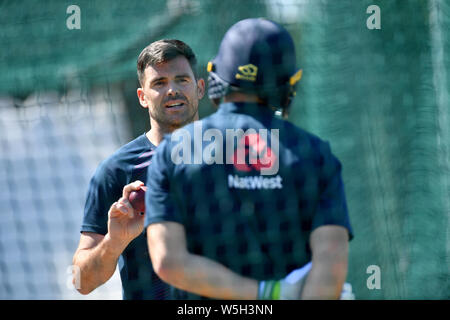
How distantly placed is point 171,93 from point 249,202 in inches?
39.8

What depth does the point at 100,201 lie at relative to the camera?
2.60m

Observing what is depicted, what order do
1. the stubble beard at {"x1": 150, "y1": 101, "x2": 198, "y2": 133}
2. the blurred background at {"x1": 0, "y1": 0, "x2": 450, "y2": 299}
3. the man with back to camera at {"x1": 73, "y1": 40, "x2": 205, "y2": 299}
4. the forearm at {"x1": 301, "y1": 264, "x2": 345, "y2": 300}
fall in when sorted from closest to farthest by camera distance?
the forearm at {"x1": 301, "y1": 264, "x2": 345, "y2": 300}, the man with back to camera at {"x1": 73, "y1": 40, "x2": 205, "y2": 299}, the stubble beard at {"x1": 150, "y1": 101, "x2": 198, "y2": 133}, the blurred background at {"x1": 0, "y1": 0, "x2": 450, "y2": 299}

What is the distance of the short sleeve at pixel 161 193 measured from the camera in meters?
1.81

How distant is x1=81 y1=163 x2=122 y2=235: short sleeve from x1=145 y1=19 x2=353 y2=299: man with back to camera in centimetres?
78

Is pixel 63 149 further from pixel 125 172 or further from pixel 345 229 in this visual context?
pixel 345 229

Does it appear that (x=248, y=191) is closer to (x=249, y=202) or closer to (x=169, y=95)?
(x=249, y=202)

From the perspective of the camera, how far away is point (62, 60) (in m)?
4.04

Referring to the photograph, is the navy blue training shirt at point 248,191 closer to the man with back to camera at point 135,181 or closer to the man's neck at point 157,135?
the man with back to camera at point 135,181

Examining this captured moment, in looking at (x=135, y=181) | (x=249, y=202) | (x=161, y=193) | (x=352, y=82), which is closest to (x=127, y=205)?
(x=135, y=181)

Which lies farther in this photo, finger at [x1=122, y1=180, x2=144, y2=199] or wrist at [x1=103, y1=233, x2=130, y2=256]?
wrist at [x1=103, y1=233, x2=130, y2=256]

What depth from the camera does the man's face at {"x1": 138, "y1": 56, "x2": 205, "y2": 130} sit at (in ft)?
8.87

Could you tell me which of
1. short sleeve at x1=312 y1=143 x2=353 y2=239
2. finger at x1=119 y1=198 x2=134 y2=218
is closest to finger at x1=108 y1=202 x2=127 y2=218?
finger at x1=119 y1=198 x2=134 y2=218

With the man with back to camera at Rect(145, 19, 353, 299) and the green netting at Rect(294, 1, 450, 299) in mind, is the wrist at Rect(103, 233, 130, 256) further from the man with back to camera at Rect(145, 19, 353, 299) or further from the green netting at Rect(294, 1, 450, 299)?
the green netting at Rect(294, 1, 450, 299)
